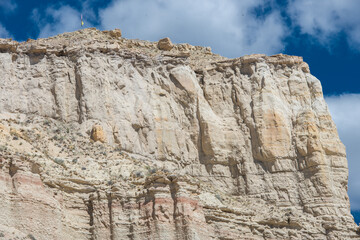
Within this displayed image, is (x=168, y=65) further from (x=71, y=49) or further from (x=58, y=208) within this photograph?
(x=58, y=208)

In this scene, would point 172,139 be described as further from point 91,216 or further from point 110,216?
point 91,216

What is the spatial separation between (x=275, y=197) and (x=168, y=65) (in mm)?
13223

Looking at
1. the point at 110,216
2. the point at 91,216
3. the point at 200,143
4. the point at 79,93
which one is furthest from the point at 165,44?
the point at 91,216

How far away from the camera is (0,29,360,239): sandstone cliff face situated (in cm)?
4788

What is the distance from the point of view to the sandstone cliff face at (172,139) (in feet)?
157

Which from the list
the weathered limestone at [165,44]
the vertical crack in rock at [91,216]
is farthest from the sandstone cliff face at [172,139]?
the weathered limestone at [165,44]

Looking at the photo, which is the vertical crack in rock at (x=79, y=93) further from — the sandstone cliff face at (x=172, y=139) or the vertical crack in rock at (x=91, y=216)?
the vertical crack in rock at (x=91, y=216)

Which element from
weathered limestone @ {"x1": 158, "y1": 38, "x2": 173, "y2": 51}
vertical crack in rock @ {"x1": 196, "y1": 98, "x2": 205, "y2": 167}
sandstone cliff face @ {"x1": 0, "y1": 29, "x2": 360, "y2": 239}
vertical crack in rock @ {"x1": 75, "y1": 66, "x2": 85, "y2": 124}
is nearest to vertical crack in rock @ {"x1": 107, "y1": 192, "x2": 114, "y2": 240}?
sandstone cliff face @ {"x1": 0, "y1": 29, "x2": 360, "y2": 239}

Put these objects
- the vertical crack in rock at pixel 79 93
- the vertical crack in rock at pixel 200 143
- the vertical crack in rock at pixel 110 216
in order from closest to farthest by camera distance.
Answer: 1. the vertical crack in rock at pixel 110 216
2. the vertical crack in rock at pixel 79 93
3. the vertical crack in rock at pixel 200 143

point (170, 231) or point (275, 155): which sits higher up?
point (275, 155)

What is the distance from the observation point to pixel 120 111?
58.3m

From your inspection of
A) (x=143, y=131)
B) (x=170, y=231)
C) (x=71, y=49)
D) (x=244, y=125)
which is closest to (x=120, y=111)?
(x=143, y=131)

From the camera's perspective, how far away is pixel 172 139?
59.8 meters

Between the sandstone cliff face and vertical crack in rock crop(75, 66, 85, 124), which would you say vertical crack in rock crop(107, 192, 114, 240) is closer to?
the sandstone cliff face
